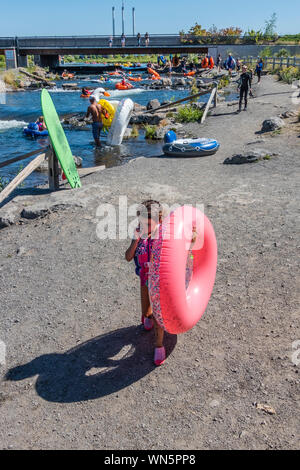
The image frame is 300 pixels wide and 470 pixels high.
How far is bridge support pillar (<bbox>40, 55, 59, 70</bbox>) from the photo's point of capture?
58156 mm

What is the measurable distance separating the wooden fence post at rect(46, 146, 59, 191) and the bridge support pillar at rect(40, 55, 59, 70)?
178 ft

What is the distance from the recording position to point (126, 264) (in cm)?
589

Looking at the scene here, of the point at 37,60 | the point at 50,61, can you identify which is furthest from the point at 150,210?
the point at 37,60

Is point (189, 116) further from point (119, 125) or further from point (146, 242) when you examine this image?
point (146, 242)

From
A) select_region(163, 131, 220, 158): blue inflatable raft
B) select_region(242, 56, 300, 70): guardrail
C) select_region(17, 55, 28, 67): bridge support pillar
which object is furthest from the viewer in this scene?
select_region(17, 55, 28, 67): bridge support pillar

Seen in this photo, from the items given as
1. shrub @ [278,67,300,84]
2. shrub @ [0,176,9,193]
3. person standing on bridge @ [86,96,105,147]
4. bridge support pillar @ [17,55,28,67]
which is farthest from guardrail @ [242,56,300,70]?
bridge support pillar @ [17,55,28,67]

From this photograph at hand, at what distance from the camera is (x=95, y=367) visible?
407 cm

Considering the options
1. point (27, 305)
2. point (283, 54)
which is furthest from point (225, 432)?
point (283, 54)

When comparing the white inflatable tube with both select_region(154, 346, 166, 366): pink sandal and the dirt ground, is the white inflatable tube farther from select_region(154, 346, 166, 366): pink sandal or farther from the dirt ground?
select_region(154, 346, 166, 366): pink sandal

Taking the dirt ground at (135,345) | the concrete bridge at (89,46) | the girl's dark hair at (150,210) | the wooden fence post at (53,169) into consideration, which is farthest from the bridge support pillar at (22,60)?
the girl's dark hair at (150,210)

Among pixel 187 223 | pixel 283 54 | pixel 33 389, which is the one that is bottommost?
pixel 33 389
